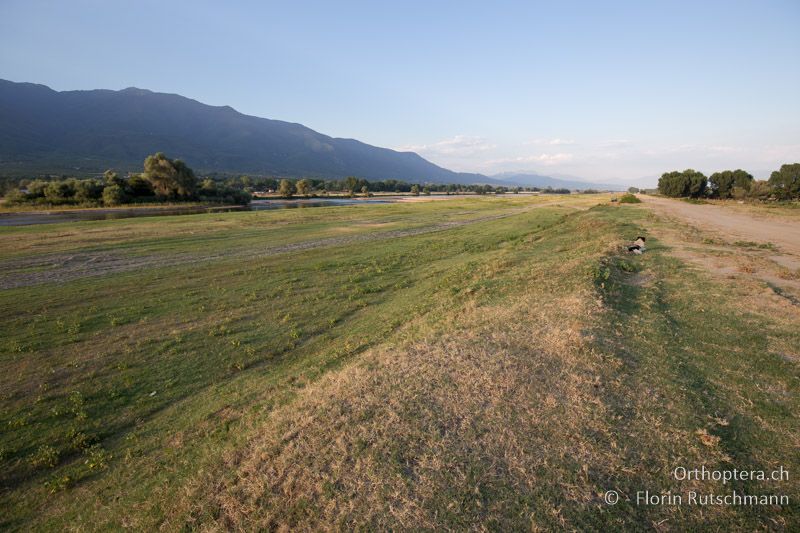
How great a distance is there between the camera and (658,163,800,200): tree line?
8388cm

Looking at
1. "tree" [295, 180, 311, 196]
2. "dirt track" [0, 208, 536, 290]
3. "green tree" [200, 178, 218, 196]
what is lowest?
"dirt track" [0, 208, 536, 290]

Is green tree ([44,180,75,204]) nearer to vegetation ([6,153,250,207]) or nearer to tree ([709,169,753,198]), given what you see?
vegetation ([6,153,250,207])

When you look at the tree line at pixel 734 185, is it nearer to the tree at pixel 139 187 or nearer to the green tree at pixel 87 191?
the tree at pixel 139 187

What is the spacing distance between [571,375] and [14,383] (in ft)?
52.5

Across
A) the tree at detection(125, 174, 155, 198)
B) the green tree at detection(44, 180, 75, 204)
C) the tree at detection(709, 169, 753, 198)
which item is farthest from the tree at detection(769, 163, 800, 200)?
the green tree at detection(44, 180, 75, 204)

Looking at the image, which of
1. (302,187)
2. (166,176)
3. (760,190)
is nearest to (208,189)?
(166,176)

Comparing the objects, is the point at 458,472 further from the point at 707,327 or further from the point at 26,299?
the point at 26,299

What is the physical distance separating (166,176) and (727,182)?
498 feet

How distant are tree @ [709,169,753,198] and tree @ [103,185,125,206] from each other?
156 meters

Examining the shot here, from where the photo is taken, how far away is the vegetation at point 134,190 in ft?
243

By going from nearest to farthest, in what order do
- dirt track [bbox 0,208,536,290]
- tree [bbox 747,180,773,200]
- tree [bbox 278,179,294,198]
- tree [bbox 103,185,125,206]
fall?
dirt track [bbox 0,208,536,290] < tree [bbox 103,185,125,206] < tree [bbox 747,180,773,200] < tree [bbox 278,179,294,198]

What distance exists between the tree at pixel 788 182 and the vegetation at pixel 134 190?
139 meters

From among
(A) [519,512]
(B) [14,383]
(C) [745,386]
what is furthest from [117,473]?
(C) [745,386]

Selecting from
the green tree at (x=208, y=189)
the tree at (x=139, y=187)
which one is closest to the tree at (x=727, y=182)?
the green tree at (x=208, y=189)
